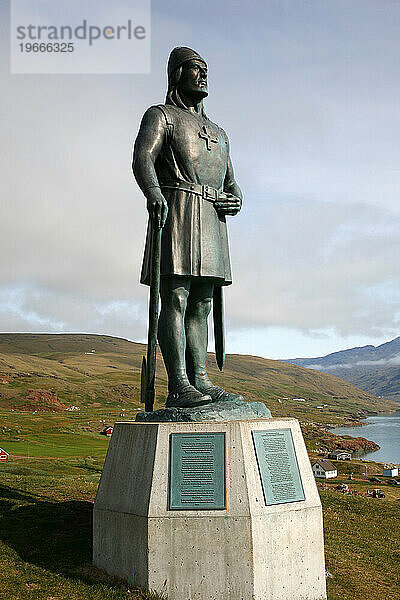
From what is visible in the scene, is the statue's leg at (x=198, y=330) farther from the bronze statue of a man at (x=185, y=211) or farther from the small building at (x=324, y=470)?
the small building at (x=324, y=470)

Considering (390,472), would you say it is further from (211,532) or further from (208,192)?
(211,532)

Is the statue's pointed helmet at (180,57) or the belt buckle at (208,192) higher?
the statue's pointed helmet at (180,57)

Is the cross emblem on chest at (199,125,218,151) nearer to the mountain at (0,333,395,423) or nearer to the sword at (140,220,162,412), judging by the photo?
the sword at (140,220,162,412)

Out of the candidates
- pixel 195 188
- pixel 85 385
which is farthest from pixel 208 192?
pixel 85 385

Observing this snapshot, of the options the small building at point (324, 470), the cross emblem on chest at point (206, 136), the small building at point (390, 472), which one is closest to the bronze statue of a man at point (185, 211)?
the cross emblem on chest at point (206, 136)

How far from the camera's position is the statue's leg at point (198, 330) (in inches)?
271

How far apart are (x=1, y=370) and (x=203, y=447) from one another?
119215 millimetres

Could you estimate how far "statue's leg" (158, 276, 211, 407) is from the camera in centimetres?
649

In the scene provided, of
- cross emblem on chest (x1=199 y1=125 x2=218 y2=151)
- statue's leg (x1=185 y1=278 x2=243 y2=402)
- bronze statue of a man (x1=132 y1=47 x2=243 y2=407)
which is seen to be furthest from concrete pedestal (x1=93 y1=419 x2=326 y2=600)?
cross emblem on chest (x1=199 y1=125 x2=218 y2=151)

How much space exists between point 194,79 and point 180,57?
311 mm

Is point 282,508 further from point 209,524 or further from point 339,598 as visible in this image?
point 339,598

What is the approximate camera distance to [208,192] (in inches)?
266

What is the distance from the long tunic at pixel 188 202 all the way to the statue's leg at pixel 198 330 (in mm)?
248

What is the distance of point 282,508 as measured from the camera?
547 cm
